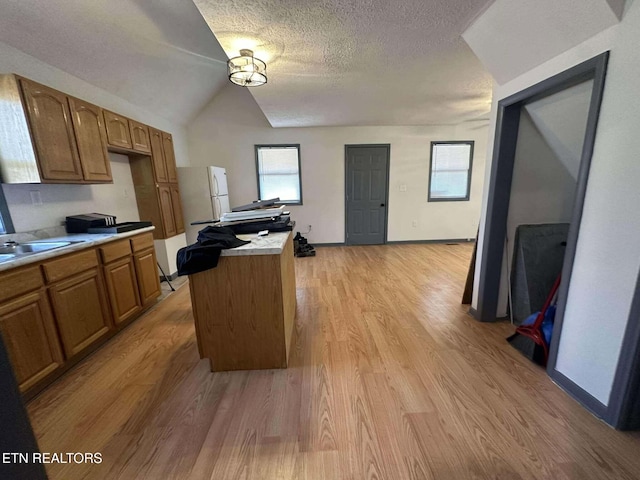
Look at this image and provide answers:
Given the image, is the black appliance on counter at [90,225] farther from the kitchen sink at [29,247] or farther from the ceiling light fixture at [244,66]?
the ceiling light fixture at [244,66]

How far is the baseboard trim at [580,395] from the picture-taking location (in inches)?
54.5

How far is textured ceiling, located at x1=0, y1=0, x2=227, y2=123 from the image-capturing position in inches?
76.0

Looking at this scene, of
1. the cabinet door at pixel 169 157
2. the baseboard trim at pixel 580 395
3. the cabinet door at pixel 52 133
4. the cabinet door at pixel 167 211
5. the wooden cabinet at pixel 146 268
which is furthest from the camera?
the cabinet door at pixel 169 157

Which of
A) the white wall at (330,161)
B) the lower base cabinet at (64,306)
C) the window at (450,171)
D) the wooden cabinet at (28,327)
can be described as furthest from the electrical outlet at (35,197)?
the window at (450,171)

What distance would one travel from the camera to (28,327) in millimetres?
1544

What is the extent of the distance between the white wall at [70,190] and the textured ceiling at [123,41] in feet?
0.27

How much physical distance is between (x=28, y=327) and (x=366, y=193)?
489 cm

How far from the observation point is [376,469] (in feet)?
3.87

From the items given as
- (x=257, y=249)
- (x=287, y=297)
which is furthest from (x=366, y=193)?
(x=257, y=249)

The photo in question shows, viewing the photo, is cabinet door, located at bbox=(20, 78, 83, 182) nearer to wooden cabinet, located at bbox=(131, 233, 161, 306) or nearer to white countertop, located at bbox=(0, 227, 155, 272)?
white countertop, located at bbox=(0, 227, 155, 272)

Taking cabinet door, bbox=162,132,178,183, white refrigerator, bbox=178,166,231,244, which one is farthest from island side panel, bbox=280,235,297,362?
cabinet door, bbox=162,132,178,183

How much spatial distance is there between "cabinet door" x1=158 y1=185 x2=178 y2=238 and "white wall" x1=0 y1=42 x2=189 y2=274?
0.72 ft

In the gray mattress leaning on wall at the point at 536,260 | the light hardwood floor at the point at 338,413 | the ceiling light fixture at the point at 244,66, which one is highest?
the ceiling light fixture at the point at 244,66

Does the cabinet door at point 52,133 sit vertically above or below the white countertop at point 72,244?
above
